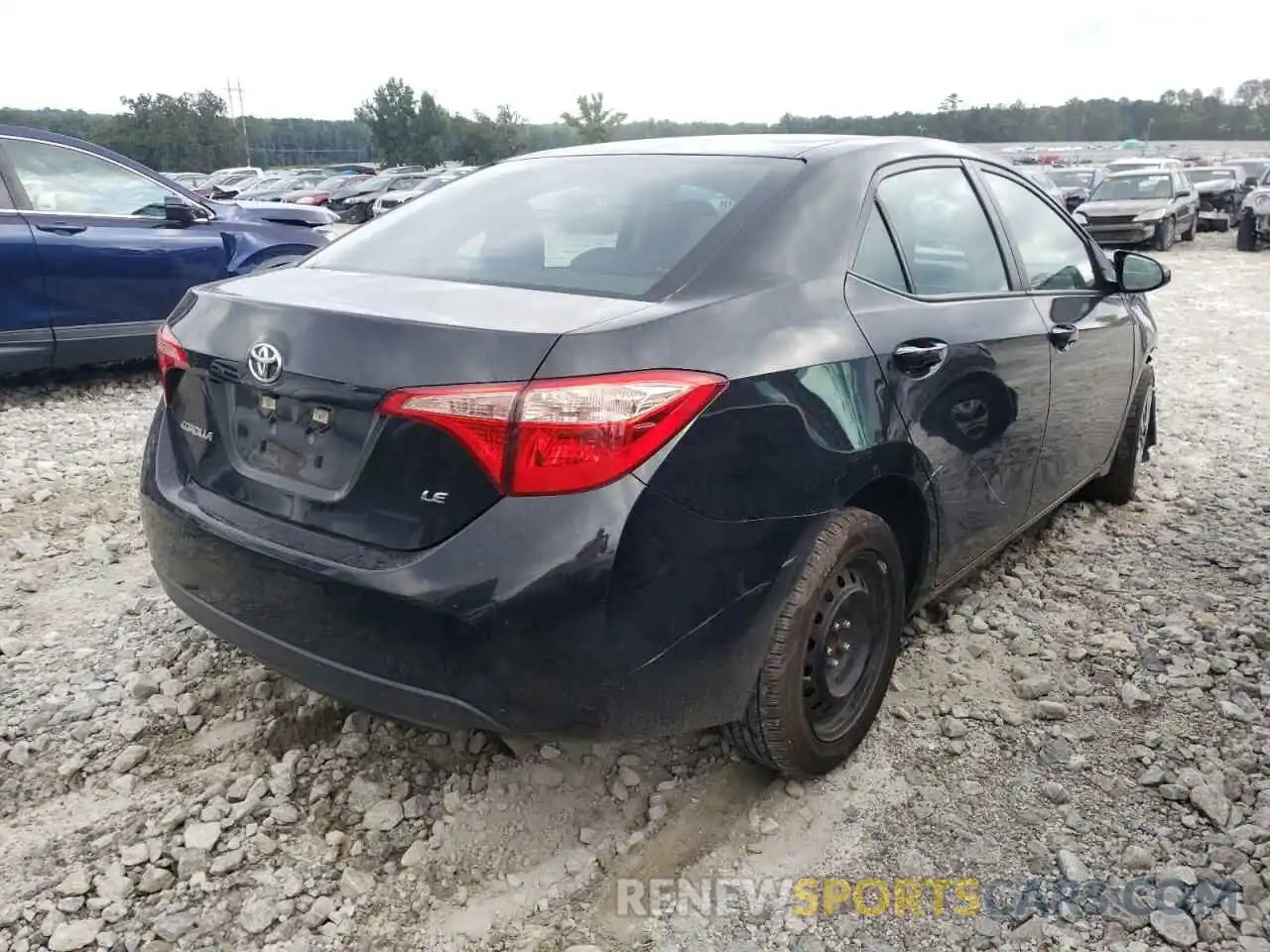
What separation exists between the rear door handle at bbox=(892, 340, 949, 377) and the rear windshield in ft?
1.78

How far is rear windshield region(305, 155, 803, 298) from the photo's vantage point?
7.82 ft

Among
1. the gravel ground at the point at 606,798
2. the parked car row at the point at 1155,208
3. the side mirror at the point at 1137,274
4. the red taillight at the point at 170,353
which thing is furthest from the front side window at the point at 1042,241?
the parked car row at the point at 1155,208

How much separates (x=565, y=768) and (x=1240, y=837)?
64.5 inches

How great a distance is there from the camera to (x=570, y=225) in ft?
8.75

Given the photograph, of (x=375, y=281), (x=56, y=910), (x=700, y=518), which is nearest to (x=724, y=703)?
(x=700, y=518)

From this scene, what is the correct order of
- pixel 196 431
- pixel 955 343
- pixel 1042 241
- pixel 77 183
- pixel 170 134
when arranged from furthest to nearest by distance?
pixel 170 134 → pixel 77 183 → pixel 1042 241 → pixel 955 343 → pixel 196 431

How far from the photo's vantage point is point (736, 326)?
2.13 m

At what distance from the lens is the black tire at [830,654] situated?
2293 mm

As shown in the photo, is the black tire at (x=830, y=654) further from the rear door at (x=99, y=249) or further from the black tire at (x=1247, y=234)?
the black tire at (x=1247, y=234)

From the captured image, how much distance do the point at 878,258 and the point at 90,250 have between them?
5413 millimetres

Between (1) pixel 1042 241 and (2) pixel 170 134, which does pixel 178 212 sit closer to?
(1) pixel 1042 241

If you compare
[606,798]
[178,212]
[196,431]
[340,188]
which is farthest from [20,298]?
[340,188]

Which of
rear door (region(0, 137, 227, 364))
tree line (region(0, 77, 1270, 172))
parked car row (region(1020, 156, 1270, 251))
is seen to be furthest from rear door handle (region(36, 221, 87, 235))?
tree line (region(0, 77, 1270, 172))

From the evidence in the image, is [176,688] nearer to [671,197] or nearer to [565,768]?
[565,768]
